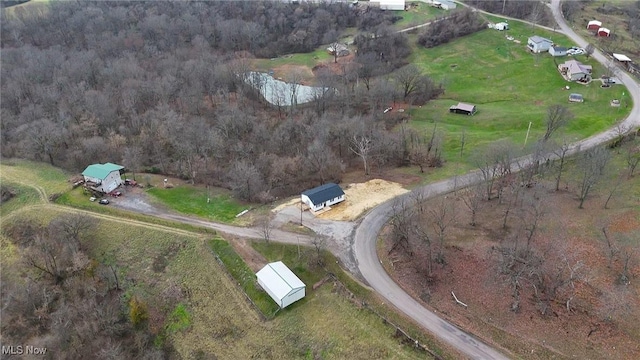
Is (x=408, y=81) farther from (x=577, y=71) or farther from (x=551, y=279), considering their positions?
(x=551, y=279)

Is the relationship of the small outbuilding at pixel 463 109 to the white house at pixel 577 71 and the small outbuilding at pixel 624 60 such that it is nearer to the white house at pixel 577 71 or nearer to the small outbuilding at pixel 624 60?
the white house at pixel 577 71

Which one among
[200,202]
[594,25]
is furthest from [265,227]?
[594,25]

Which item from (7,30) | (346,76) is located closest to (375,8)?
(346,76)

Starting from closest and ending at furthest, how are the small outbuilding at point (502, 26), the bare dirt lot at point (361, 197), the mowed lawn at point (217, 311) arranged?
the mowed lawn at point (217, 311) → the bare dirt lot at point (361, 197) → the small outbuilding at point (502, 26)

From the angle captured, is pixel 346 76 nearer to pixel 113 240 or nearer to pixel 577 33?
pixel 577 33

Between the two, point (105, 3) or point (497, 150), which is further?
point (105, 3)

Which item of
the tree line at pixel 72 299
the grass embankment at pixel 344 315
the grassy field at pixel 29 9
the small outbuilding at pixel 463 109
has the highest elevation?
the grassy field at pixel 29 9

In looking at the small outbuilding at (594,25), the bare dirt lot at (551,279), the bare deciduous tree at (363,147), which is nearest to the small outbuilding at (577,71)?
the small outbuilding at (594,25)
